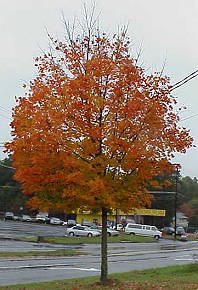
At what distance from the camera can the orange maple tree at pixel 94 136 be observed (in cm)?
1307

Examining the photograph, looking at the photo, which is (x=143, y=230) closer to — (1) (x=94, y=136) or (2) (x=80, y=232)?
(2) (x=80, y=232)

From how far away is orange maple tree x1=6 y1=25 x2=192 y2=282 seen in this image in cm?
1307

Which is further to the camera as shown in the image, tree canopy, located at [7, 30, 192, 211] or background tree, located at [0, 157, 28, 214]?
background tree, located at [0, 157, 28, 214]

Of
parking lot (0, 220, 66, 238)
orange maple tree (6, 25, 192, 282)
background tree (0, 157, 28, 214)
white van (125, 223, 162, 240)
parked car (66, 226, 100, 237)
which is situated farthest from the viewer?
background tree (0, 157, 28, 214)

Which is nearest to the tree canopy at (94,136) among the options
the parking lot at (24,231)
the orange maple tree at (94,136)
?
the orange maple tree at (94,136)

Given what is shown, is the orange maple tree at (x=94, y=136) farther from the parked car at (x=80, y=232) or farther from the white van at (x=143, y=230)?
the white van at (x=143, y=230)

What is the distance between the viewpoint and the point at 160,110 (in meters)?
13.7

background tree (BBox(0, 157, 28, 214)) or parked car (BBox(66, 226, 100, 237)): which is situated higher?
background tree (BBox(0, 157, 28, 214))

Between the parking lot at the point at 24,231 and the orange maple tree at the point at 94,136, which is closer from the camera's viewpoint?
the orange maple tree at the point at 94,136

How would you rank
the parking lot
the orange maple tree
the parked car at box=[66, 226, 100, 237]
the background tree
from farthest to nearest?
the background tree < the parked car at box=[66, 226, 100, 237] < the parking lot < the orange maple tree

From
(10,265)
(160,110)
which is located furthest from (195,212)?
(160,110)

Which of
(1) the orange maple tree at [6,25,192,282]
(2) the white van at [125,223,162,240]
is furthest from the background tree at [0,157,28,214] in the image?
(1) the orange maple tree at [6,25,192,282]

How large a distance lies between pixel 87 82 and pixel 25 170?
274cm

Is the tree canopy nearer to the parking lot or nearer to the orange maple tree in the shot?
the orange maple tree
